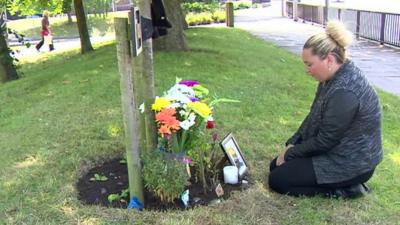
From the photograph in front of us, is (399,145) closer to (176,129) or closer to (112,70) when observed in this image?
(176,129)

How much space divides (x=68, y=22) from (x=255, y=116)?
31.9 meters

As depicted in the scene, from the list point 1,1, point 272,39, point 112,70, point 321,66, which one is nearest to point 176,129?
point 321,66

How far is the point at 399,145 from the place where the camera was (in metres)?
5.43

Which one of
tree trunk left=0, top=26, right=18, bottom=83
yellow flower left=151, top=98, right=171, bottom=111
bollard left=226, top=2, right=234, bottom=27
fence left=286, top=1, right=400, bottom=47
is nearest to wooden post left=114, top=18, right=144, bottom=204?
yellow flower left=151, top=98, right=171, bottom=111

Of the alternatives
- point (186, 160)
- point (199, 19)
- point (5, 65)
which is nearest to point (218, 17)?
point (199, 19)

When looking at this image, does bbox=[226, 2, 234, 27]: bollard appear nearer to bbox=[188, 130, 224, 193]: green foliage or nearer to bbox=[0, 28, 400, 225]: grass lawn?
bbox=[0, 28, 400, 225]: grass lawn

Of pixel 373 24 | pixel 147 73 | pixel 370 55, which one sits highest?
pixel 147 73

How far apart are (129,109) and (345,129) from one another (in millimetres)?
1516

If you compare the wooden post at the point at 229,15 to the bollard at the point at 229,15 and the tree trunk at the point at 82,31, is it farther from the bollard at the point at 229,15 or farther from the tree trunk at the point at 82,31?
the tree trunk at the point at 82,31

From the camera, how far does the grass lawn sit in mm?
3535

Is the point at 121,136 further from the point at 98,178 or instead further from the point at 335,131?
the point at 335,131

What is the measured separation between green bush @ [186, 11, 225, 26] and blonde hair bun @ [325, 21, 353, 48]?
23.8 meters

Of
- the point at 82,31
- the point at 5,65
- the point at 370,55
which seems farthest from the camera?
the point at 82,31

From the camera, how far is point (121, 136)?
525cm
